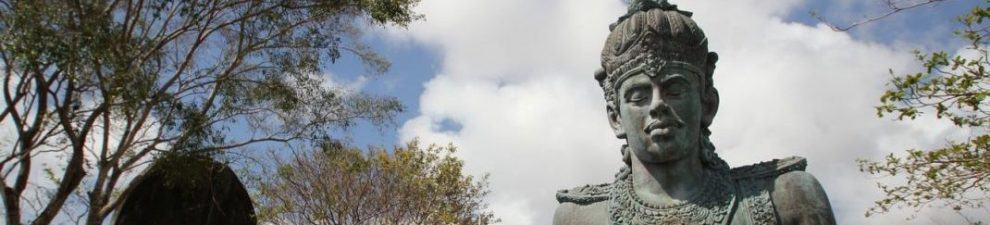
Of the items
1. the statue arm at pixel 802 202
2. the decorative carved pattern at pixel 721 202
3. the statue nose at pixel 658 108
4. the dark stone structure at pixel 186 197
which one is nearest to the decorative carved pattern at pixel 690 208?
the decorative carved pattern at pixel 721 202

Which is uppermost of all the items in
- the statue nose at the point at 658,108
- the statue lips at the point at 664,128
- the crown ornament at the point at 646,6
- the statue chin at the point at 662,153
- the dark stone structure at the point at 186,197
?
the dark stone structure at the point at 186,197

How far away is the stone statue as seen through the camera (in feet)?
12.8

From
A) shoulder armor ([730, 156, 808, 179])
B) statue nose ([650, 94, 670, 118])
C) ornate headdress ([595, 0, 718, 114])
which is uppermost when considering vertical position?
ornate headdress ([595, 0, 718, 114])

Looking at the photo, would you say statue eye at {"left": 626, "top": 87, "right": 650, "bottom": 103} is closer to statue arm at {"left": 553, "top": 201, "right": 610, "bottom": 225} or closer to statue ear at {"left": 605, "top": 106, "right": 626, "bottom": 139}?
statue ear at {"left": 605, "top": 106, "right": 626, "bottom": 139}

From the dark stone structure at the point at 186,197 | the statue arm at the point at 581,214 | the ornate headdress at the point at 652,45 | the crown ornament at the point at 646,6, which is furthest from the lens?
the dark stone structure at the point at 186,197

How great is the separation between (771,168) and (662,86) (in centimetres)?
65

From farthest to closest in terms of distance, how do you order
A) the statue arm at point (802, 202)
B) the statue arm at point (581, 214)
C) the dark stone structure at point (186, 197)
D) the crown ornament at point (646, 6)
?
the dark stone structure at point (186, 197) → the crown ornament at point (646, 6) → the statue arm at point (581, 214) → the statue arm at point (802, 202)

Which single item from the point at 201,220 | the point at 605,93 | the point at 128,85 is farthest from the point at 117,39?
the point at 605,93

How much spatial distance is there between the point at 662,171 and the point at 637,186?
164 mm

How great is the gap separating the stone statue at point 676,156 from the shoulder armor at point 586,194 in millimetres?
41

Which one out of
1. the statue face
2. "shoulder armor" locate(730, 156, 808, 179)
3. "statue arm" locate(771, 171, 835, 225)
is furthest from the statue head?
A: "statue arm" locate(771, 171, 835, 225)

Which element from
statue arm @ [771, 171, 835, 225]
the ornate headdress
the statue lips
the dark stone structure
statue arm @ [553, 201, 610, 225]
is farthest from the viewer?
the dark stone structure

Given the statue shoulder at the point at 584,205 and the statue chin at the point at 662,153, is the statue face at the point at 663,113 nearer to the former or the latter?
the statue chin at the point at 662,153

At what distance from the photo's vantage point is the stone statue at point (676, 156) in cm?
391
